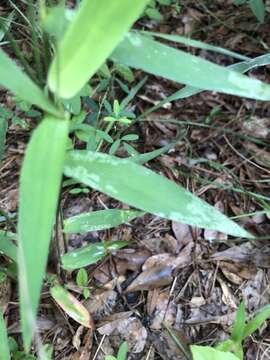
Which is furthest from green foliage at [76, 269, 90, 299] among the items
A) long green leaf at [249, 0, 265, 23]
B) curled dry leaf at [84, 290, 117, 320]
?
long green leaf at [249, 0, 265, 23]

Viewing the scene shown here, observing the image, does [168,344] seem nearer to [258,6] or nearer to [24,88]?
[24,88]

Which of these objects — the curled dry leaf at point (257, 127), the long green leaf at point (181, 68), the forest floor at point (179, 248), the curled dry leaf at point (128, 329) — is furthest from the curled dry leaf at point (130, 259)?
the long green leaf at point (181, 68)

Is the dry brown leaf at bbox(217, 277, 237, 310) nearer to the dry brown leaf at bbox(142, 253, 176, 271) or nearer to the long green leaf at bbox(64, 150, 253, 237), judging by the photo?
the dry brown leaf at bbox(142, 253, 176, 271)

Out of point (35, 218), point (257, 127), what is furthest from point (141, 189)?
point (257, 127)

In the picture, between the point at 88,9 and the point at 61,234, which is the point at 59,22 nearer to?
the point at 88,9

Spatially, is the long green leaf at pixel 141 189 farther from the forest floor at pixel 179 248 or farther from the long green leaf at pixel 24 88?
the forest floor at pixel 179 248

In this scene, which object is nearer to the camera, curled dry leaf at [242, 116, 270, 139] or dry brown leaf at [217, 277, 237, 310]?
dry brown leaf at [217, 277, 237, 310]
